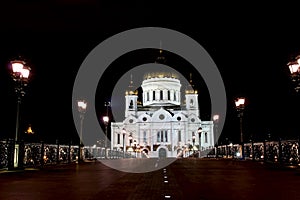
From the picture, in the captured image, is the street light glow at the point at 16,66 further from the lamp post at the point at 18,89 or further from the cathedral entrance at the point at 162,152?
the cathedral entrance at the point at 162,152

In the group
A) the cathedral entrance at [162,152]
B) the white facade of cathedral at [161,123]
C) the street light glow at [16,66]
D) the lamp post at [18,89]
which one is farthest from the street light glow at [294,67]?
the cathedral entrance at [162,152]

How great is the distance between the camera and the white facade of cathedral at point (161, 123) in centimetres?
9119

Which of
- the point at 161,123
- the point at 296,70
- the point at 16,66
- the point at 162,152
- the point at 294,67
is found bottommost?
the point at 162,152

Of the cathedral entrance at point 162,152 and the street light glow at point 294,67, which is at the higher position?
the street light glow at point 294,67

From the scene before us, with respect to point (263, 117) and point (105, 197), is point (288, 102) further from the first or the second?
point (105, 197)

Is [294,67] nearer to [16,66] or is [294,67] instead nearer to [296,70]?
[296,70]

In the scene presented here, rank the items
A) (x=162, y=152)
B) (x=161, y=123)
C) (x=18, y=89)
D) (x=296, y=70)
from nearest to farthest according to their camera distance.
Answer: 1. (x=296, y=70)
2. (x=18, y=89)
3. (x=162, y=152)
4. (x=161, y=123)

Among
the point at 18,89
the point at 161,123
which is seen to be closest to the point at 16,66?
the point at 18,89

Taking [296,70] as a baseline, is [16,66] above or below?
above

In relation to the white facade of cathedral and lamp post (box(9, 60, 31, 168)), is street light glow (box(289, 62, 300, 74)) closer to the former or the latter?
lamp post (box(9, 60, 31, 168))

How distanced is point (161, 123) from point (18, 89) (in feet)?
257

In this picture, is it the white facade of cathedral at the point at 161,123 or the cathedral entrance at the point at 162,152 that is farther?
the white facade of cathedral at the point at 161,123

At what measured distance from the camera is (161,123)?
3681 inches

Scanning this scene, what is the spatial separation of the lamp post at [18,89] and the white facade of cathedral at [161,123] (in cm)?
6972
